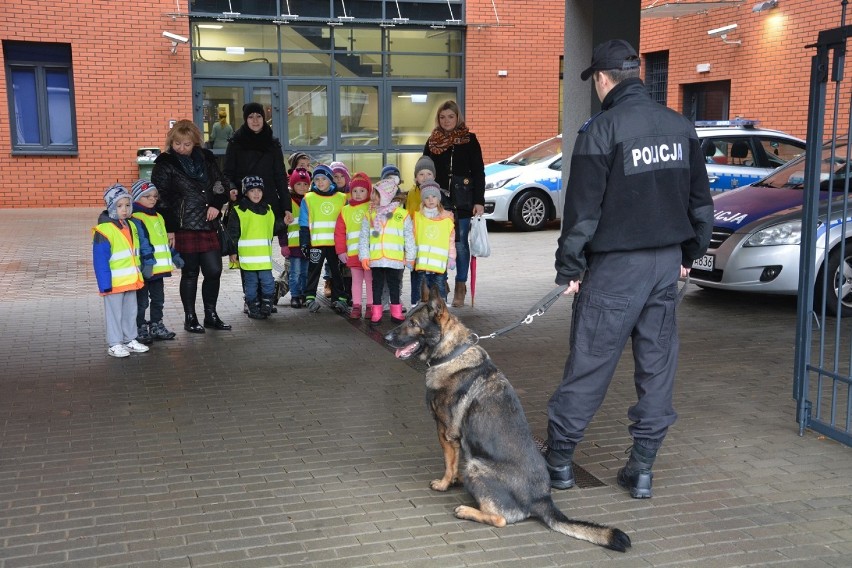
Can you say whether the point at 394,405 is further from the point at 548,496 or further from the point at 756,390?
the point at 756,390

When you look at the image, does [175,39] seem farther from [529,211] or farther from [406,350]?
[406,350]

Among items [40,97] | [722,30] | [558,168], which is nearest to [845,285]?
[558,168]

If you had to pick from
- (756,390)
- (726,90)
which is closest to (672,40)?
(726,90)

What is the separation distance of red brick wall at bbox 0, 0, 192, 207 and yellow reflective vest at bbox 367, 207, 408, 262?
38.6 ft

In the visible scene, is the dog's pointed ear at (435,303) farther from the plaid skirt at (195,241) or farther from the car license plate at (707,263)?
the car license plate at (707,263)

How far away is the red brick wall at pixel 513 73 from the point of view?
68.2ft

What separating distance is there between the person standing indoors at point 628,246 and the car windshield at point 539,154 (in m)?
12.6

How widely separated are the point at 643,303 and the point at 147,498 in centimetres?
270

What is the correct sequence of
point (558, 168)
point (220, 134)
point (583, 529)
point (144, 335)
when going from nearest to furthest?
point (583, 529) → point (144, 335) → point (558, 168) → point (220, 134)

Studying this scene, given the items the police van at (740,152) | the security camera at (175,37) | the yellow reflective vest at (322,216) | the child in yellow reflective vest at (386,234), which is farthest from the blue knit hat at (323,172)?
the security camera at (175,37)

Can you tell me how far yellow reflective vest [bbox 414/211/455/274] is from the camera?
27.9 feet

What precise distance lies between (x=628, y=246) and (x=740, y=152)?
988 cm

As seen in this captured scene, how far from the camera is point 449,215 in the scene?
8.58m

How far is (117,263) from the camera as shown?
7.34 metres
